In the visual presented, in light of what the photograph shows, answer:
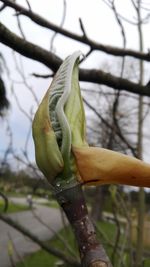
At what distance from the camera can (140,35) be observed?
232 cm

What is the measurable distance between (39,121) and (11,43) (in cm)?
79

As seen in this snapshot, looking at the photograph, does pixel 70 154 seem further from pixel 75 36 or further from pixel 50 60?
pixel 75 36

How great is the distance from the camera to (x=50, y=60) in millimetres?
1287

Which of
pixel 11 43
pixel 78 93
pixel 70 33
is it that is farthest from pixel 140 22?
pixel 78 93

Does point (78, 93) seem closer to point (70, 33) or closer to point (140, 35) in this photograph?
point (70, 33)

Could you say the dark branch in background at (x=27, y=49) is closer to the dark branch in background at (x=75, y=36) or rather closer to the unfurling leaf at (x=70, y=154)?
the dark branch in background at (x=75, y=36)

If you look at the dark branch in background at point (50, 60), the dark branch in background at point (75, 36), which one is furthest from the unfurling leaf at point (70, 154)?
the dark branch in background at point (75, 36)

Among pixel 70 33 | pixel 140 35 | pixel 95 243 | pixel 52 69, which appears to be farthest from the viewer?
pixel 140 35

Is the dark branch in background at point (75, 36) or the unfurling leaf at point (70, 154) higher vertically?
the unfurling leaf at point (70, 154)

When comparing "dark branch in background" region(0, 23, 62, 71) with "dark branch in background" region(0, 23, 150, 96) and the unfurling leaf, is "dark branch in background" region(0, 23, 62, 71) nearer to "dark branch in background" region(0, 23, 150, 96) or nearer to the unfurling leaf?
"dark branch in background" region(0, 23, 150, 96)

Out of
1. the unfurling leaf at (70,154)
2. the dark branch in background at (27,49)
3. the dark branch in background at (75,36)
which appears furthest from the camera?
the dark branch in background at (75,36)

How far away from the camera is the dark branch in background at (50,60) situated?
117 centimetres

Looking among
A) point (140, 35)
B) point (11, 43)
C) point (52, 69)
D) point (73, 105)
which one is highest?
point (73, 105)

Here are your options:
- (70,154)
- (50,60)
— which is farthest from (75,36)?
(70,154)
